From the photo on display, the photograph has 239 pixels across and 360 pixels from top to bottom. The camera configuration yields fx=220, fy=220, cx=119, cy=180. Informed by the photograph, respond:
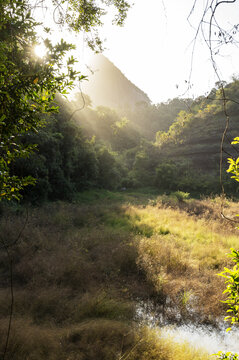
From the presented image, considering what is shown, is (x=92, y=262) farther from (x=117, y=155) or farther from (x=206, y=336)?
(x=117, y=155)

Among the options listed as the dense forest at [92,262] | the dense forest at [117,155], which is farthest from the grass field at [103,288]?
the dense forest at [117,155]

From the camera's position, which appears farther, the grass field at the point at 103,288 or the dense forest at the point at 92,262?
the grass field at the point at 103,288

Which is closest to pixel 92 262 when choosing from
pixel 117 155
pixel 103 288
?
pixel 103 288

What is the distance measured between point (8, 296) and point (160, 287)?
12.4ft

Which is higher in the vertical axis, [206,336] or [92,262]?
[92,262]

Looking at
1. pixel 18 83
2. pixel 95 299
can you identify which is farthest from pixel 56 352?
pixel 18 83

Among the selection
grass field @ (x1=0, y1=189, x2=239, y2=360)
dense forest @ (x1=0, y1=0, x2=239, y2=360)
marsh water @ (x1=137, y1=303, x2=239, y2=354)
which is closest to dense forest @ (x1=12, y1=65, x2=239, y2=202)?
dense forest @ (x1=0, y1=0, x2=239, y2=360)

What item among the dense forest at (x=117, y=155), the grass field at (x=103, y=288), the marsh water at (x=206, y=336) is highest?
the dense forest at (x=117, y=155)

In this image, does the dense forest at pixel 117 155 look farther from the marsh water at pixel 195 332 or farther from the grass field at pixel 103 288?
the marsh water at pixel 195 332

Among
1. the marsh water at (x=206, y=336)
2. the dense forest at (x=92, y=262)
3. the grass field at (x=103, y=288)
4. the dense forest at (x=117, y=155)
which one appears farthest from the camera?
the dense forest at (x=117, y=155)

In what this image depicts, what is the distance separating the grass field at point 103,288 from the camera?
3.83 metres

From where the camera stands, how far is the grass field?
3.83 metres

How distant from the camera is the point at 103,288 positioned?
571 centimetres

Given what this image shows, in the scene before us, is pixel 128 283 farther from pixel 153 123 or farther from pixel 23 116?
pixel 153 123
